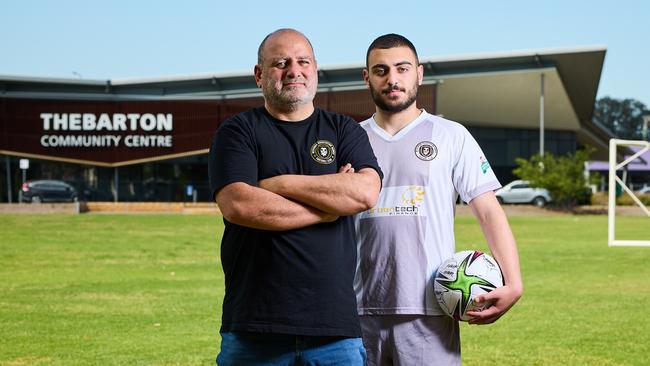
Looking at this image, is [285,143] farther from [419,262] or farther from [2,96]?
[2,96]

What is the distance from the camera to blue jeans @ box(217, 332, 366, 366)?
393 centimetres

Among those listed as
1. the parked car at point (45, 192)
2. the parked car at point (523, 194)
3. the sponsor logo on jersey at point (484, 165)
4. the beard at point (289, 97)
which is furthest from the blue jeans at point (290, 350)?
the parked car at point (523, 194)

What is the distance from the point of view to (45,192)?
53062mm

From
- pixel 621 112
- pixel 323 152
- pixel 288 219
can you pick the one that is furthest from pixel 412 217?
pixel 621 112

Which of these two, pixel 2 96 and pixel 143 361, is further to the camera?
pixel 2 96

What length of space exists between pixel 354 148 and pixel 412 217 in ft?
1.79

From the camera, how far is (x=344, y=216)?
4105 millimetres

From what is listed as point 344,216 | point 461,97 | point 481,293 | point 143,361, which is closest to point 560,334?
point 143,361

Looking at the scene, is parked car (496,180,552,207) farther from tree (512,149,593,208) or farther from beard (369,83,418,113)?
beard (369,83,418,113)

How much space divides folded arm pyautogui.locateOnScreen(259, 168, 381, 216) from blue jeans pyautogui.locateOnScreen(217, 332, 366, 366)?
1.72ft

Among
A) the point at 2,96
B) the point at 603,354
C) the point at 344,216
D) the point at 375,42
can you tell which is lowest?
the point at 603,354

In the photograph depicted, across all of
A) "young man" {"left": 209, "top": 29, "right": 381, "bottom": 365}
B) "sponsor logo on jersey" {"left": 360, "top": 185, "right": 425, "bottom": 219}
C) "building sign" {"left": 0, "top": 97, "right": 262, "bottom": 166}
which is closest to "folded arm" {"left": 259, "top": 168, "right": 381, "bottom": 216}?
"young man" {"left": 209, "top": 29, "right": 381, "bottom": 365}

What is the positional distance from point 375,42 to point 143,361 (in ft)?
16.6

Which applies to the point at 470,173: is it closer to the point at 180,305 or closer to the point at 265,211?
the point at 265,211
